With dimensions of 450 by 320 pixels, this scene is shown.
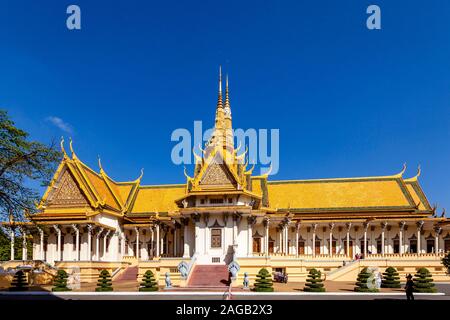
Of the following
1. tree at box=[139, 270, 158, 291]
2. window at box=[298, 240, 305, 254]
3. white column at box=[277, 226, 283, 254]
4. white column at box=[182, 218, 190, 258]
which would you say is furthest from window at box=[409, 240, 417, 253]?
tree at box=[139, 270, 158, 291]

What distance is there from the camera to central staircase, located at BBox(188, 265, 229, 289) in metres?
28.7

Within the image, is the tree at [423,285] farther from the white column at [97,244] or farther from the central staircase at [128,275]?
the white column at [97,244]

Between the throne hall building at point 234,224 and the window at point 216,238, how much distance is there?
8 centimetres

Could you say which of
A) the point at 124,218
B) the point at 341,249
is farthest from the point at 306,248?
the point at 124,218

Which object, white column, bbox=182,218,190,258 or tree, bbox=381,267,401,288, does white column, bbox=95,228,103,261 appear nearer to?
white column, bbox=182,218,190,258

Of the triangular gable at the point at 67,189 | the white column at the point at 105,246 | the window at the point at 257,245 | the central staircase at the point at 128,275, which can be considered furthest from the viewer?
the white column at the point at 105,246

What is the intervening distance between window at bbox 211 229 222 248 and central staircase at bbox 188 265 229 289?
2314 mm

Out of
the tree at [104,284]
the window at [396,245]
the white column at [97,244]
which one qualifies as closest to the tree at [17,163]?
the tree at [104,284]

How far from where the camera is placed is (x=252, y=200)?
37.6 metres

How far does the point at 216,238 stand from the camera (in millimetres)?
35281

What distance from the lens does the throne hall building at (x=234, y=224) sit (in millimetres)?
35344

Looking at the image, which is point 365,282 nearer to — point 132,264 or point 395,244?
point 395,244

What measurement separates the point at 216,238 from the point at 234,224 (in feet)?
5.88
